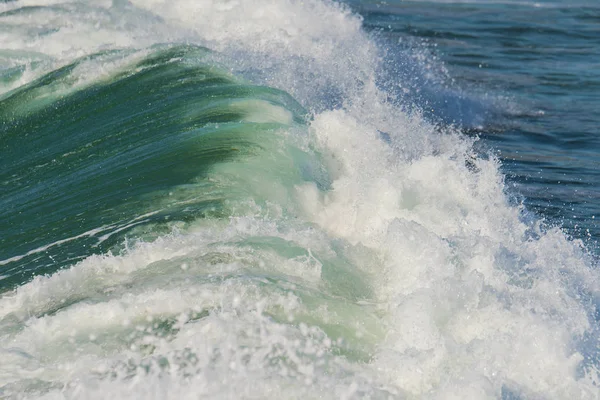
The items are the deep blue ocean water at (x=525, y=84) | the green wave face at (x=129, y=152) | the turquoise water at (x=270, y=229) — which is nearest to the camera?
the turquoise water at (x=270, y=229)

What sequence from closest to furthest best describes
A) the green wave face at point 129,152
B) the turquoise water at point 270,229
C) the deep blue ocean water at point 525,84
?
the turquoise water at point 270,229, the green wave face at point 129,152, the deep blue ocean water at point 525,84

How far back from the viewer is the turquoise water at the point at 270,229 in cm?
391

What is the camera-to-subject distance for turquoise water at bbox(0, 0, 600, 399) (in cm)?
391

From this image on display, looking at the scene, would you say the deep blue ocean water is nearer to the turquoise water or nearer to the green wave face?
the turquoise water

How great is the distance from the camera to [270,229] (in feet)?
16.5

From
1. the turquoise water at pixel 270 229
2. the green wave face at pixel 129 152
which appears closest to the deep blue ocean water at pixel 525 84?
the turquoise water at pixel 270 229

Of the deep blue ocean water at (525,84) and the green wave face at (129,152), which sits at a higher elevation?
the deep blue ocean water at (525,84)

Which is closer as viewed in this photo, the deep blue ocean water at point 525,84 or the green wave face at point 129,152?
the green wave face at point 129,152

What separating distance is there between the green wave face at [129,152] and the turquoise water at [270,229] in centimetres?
→ 2

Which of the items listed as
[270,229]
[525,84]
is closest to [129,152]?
[270,229]

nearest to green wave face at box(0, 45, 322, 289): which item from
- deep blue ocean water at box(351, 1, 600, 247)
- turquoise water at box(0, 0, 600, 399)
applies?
turquoise water at box(0, 0, 600, 399)

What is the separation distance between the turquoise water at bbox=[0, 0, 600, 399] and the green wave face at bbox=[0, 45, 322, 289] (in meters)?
0.02

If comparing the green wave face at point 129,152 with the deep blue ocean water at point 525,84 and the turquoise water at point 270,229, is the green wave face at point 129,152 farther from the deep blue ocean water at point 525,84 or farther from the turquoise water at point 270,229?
the deep blue ocean water at point 525,84

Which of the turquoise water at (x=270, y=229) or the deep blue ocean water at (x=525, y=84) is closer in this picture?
the turquoise water at (x=270, y=229)
